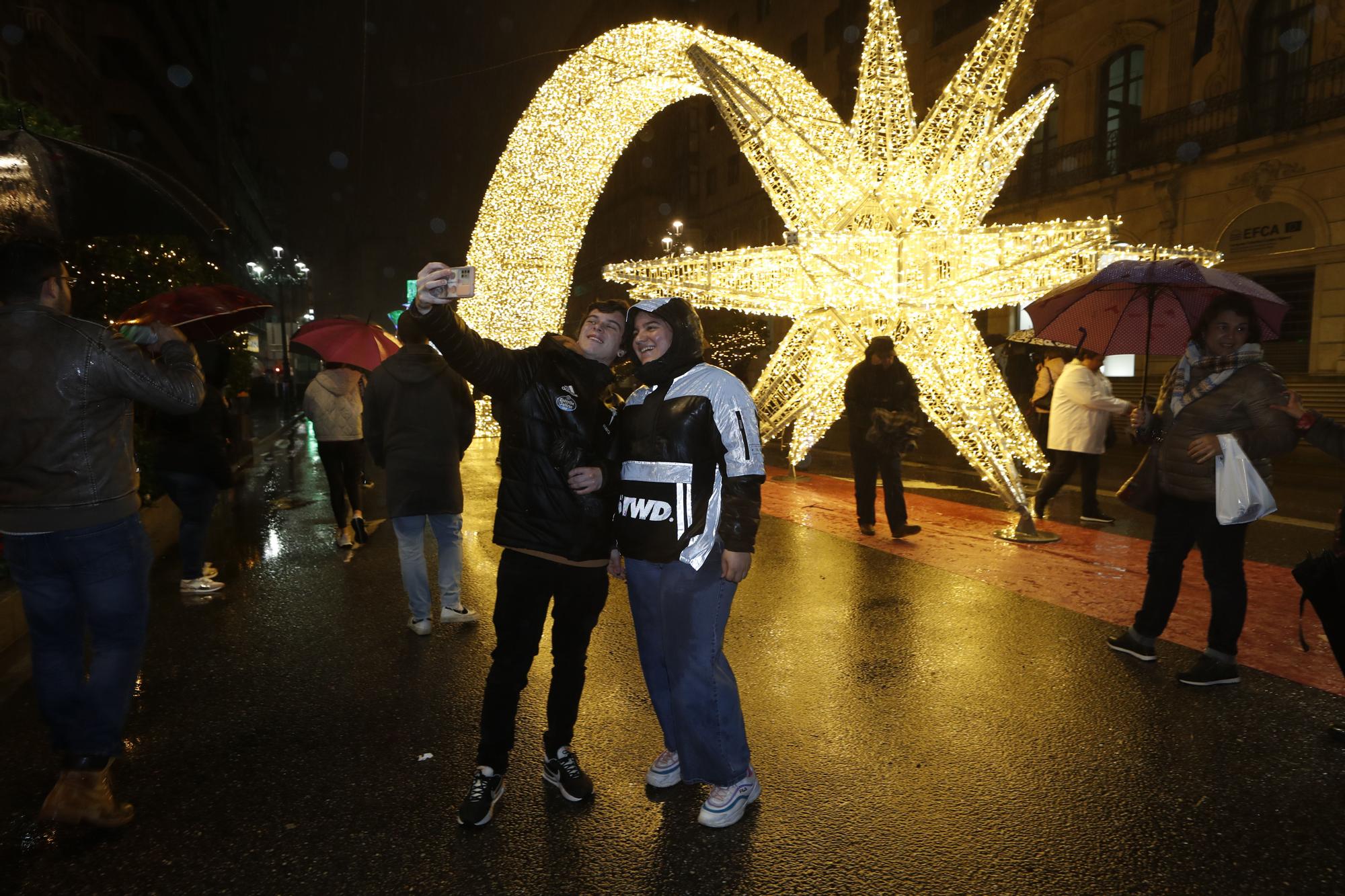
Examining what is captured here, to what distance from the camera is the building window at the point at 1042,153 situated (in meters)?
21.0

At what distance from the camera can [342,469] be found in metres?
7.34

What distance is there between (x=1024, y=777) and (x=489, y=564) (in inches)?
175

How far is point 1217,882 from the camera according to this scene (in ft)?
7.97

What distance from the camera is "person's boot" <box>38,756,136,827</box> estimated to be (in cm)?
274

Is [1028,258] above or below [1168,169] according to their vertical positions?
below

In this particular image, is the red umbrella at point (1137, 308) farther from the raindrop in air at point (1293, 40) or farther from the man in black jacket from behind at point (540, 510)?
the raindrop in air at point (1293, 40)

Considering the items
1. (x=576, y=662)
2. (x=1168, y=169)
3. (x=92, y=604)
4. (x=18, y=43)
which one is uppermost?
(x=18, y=43)

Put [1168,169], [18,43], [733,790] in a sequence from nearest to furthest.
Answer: [733,790] < [18,43] < [1168,169]

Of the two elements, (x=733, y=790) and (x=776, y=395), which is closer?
(x=733, y=790)

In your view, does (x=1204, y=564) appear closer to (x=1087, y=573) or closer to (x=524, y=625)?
(x=1087, y=573)

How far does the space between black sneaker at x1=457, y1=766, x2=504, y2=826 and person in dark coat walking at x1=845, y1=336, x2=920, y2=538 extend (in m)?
4.97

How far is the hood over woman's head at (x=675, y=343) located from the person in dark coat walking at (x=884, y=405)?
460 centimetres

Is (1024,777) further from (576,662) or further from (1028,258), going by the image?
(1028,258)

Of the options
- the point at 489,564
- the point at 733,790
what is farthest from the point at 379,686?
the point at 489,564
